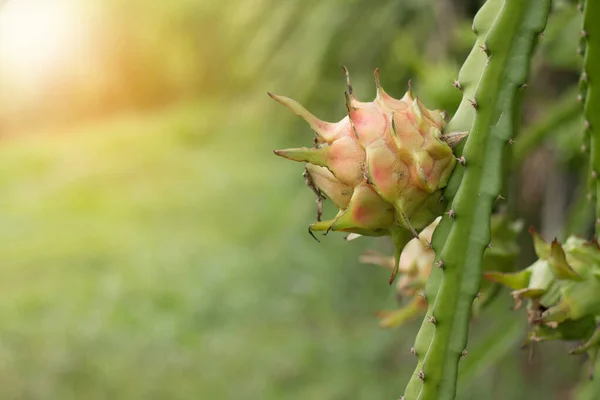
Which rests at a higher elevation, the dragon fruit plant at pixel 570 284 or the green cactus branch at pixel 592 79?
the green cactus branch at pixel 592 79

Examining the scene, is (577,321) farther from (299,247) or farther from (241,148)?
(241,148)

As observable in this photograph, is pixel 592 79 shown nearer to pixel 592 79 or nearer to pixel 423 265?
pixel 592 79

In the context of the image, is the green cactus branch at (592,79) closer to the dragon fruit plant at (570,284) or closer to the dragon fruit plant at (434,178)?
the dragon fruit plant at (570,284)

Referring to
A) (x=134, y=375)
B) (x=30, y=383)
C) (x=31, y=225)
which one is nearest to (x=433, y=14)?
(x=134, y=375)

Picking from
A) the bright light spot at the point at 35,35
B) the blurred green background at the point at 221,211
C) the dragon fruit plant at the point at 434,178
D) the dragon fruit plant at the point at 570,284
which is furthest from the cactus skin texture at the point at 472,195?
the bright light spot at the point at 35,35

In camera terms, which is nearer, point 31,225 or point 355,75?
point 355,75
